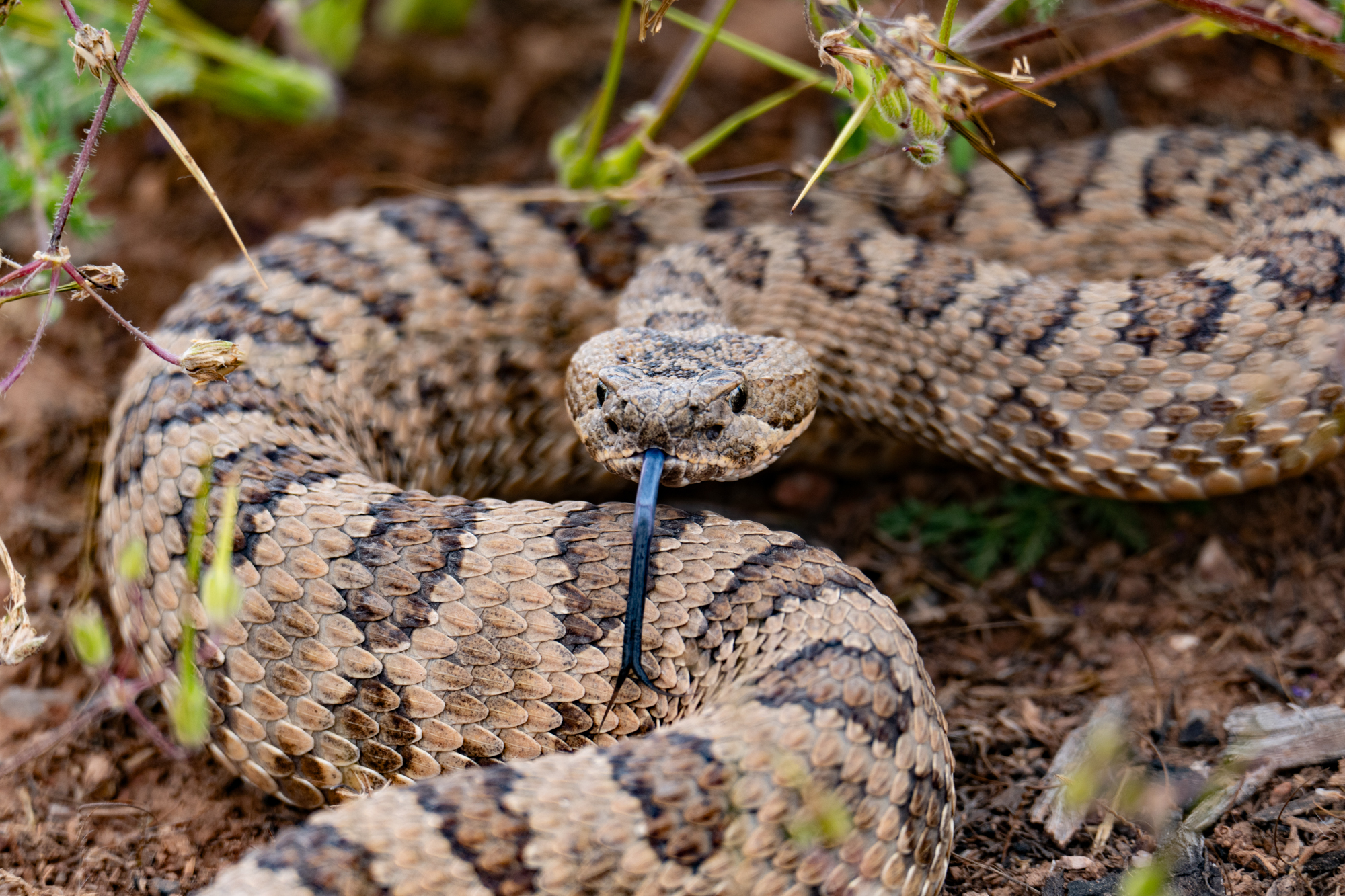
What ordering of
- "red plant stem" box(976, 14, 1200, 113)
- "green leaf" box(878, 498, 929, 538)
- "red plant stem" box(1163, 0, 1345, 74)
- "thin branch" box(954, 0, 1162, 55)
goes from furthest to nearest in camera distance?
"green leaf" box(878, 498, 929, 538) → "thin branch" box(954, 0, 1162, 55) → "red plant stem" box(976, 14, 1200, 113) → "red plant stem" box(1163, 0, 1345, 74)

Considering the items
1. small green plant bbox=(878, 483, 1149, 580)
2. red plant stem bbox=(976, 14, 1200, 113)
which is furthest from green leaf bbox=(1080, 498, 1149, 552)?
red plant stem bbox=(976, 14, 1200, 113)

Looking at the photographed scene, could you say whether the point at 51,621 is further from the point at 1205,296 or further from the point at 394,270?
the point at 1205,296

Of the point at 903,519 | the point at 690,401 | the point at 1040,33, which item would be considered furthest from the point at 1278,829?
the point at 1040,33

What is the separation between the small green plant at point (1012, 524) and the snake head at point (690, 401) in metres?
0.91

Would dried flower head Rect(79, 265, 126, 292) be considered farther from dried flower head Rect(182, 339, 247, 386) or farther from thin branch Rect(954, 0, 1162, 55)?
thin branch Rect(954, 0, 1162, 55)

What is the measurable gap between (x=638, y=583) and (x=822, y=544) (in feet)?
5.27

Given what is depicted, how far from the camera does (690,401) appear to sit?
3.38 m

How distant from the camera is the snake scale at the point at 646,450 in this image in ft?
8.65

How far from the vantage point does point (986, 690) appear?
3801 mm

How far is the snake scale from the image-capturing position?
264 centimetres

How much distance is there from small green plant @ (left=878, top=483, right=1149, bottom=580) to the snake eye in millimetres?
1232

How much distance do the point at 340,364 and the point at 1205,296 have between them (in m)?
3.10

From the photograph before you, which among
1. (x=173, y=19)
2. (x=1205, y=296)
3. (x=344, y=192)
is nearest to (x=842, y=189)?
(x=1205, y=296)

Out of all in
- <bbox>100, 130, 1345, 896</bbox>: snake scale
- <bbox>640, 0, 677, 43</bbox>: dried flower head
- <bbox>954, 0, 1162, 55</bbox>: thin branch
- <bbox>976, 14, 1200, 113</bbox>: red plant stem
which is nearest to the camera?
<bbox>100, 130, 1345, 896</bbox>: snake scale
